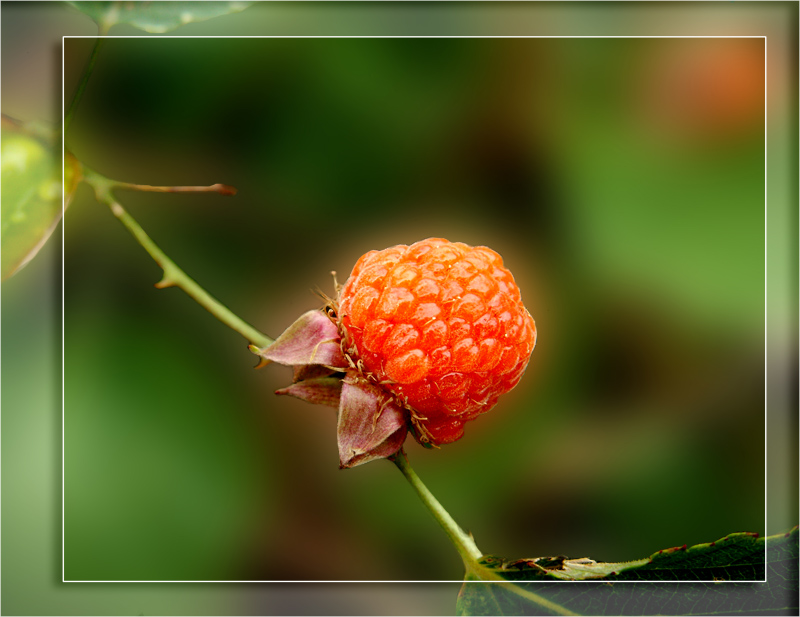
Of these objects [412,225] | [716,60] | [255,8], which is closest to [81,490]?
[412,225]

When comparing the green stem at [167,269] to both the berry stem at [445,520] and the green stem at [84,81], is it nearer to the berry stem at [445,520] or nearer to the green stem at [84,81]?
the green stem at [84,81]

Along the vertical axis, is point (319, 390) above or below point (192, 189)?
below

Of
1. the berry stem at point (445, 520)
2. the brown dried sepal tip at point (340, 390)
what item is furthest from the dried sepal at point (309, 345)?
the berry stem at point (445, 520)

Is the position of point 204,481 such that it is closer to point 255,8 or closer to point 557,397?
point 557,397

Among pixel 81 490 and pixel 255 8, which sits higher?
pixel 255 8

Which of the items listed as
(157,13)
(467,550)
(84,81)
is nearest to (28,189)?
(84,81)

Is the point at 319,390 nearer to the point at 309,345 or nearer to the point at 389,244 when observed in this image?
the point at 309,345
